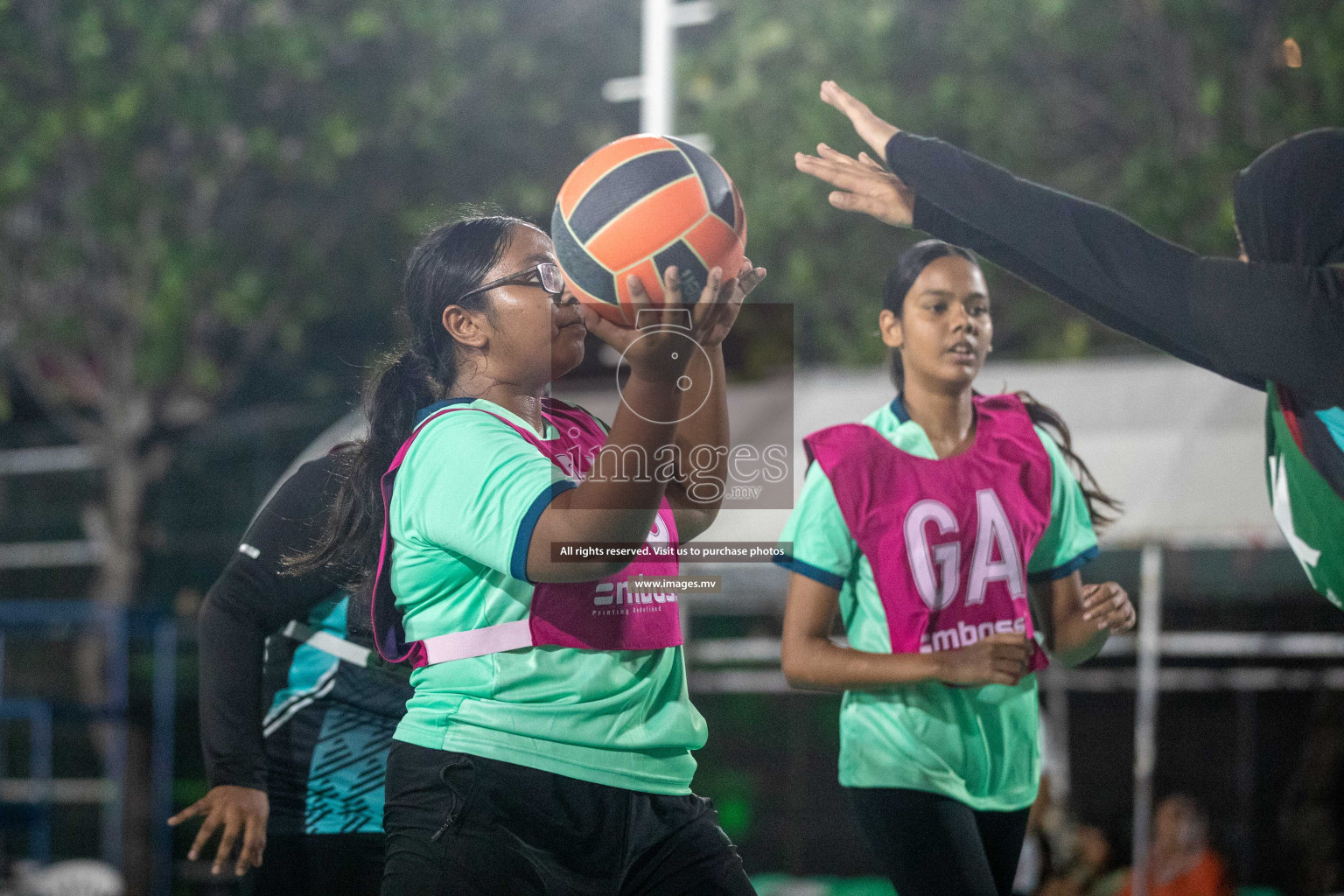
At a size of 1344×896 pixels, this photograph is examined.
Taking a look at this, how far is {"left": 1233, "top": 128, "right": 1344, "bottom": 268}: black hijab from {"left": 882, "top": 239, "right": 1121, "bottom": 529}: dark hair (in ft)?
1.91

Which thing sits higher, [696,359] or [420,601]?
[696,359]

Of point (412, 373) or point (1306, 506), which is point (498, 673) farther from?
point (1306, 506)

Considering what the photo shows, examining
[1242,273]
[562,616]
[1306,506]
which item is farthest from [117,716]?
[1242,273]

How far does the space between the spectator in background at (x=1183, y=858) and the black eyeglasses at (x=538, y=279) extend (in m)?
4.72

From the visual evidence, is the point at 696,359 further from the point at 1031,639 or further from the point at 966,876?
the point at 966,876

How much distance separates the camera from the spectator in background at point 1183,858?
5.75m

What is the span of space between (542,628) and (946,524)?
0.98 meters

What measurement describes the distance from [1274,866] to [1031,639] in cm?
570

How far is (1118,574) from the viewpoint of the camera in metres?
9.74

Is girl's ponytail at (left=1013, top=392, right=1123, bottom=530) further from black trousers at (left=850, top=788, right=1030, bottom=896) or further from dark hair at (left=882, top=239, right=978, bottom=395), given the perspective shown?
black trousers at (left=850, top=788, right=1030, bottom=896)

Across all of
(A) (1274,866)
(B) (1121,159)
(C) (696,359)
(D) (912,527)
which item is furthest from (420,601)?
(B) (1121,159)

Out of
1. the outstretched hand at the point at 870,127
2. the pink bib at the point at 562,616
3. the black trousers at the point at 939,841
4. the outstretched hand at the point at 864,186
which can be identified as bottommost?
the black trousers at the point at 939,841

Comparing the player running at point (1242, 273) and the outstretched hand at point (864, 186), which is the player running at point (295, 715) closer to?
the outstretched hand at point (864, 186)

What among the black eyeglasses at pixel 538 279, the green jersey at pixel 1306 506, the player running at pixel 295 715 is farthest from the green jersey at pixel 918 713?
the player running at pixel 295 715
